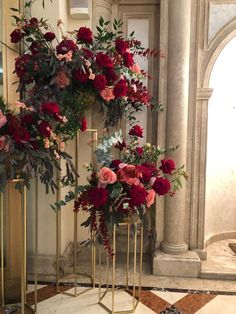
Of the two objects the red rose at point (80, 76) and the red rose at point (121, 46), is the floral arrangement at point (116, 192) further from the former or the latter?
the red rose at point (121, 46)

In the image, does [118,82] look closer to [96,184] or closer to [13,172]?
[96,184]

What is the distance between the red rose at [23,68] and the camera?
2.38 metres

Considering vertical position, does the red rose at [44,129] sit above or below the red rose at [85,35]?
below

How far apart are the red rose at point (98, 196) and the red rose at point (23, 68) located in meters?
1.05

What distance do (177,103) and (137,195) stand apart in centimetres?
132

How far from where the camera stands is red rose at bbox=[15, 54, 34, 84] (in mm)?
2383

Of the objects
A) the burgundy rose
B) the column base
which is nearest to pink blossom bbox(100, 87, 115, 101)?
the burgundy rose

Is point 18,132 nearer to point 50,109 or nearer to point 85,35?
point 50,109

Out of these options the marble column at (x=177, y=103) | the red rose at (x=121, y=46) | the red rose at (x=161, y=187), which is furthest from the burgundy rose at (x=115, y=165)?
the marble column at (x=177, y=103)

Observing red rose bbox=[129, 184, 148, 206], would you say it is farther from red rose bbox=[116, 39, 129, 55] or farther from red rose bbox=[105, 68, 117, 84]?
red rose bbox=[116, 39, 129, 55]

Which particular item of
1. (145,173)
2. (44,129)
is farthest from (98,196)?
(44,129)

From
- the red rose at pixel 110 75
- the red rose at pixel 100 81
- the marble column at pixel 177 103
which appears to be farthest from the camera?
the marble column at pixel 177 103

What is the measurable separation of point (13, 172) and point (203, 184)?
193 centimetres

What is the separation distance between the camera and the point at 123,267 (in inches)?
126
